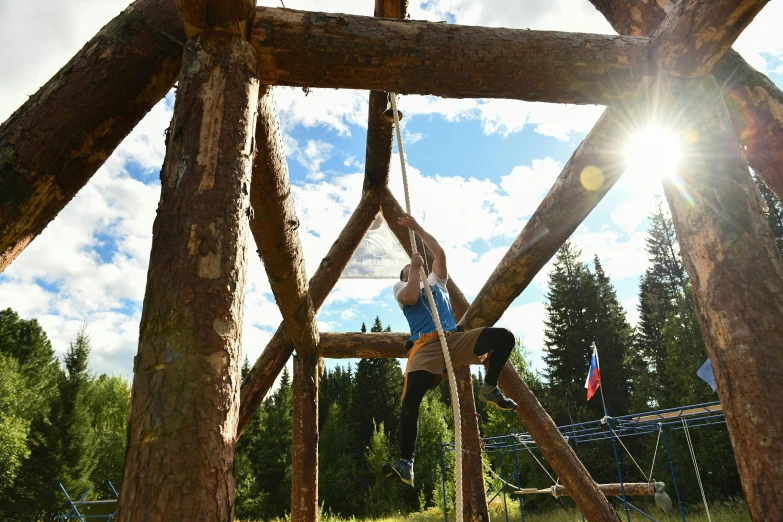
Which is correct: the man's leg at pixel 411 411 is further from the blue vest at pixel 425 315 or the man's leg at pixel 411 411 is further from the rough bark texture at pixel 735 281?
the rough bark texture at pixel 735 281

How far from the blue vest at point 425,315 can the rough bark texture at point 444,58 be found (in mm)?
1748

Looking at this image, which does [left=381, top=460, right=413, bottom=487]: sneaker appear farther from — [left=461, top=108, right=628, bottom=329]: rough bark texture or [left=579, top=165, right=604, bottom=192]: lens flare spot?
[left=579, top=165, right=604, bottom=192]: lens flare spot

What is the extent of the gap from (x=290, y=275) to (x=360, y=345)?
2129mm

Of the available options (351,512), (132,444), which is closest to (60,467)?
(351,512)

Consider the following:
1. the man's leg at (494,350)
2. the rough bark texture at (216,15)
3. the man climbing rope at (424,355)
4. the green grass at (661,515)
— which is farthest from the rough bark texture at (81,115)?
the green grass at (661,515)

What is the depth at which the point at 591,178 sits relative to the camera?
3.34 metres

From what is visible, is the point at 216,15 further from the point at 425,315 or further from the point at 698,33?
the point at 425,315

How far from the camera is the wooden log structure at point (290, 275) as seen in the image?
313cm

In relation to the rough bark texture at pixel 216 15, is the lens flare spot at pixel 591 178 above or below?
below

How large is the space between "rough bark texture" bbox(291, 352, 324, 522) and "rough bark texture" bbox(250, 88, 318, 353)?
0.67 metres

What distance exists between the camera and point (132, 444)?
4.87ft

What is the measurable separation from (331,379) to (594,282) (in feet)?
90.9

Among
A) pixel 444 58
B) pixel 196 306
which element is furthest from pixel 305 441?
pixel 444 58

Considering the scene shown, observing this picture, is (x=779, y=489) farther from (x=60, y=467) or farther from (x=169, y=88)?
(x=60, y=467)
